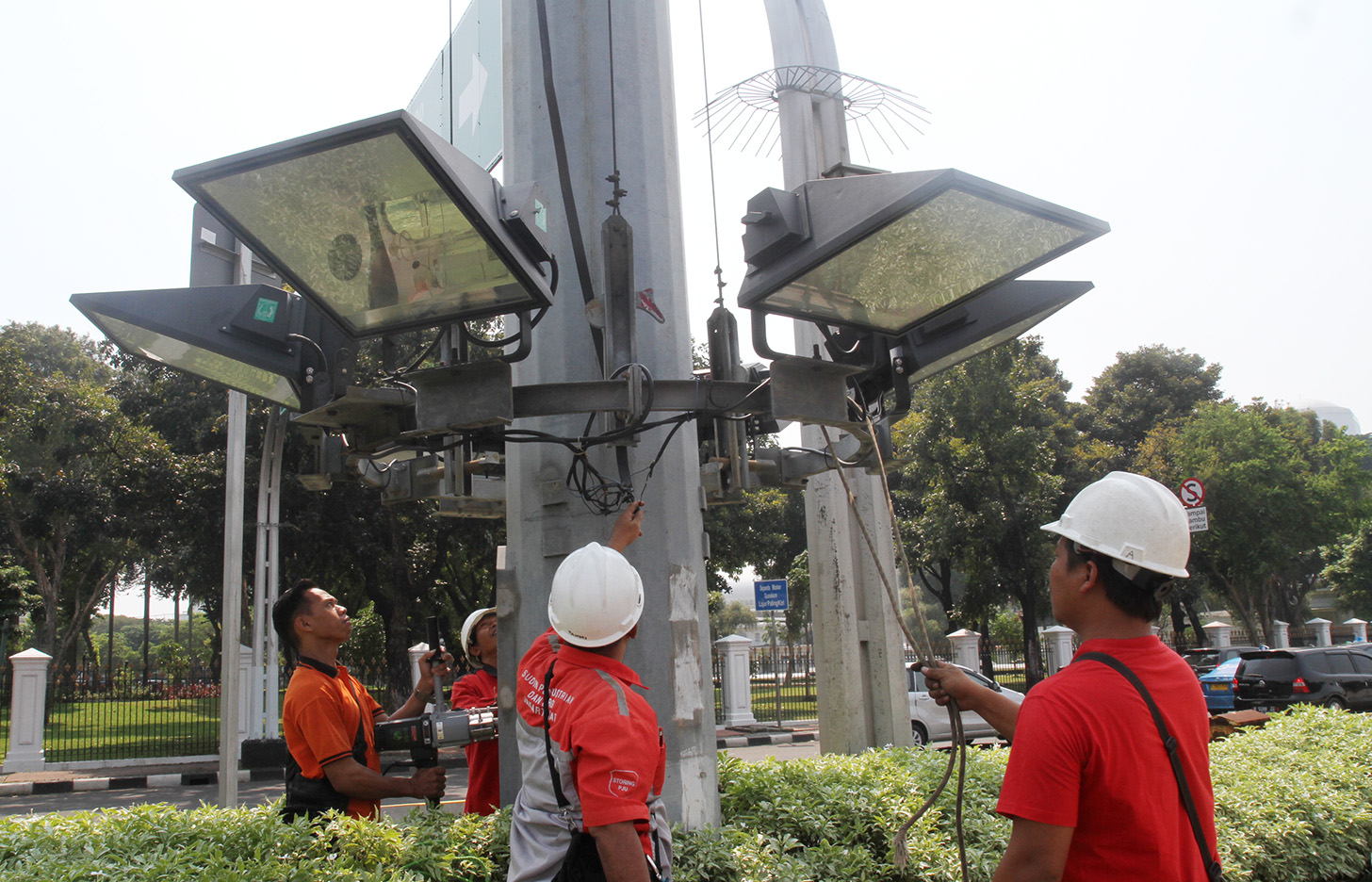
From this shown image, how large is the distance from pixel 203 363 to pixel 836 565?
18.1ft

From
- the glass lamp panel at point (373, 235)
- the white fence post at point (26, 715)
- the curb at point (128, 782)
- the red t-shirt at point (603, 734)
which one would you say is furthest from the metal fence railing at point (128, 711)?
the red t-shirt at point (603, 734)

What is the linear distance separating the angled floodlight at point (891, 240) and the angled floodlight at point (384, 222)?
73 centimetres

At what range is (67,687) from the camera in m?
19.3

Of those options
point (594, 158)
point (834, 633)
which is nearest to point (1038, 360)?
point (834, 633)

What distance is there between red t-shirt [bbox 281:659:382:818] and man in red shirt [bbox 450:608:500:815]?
518 millimetres

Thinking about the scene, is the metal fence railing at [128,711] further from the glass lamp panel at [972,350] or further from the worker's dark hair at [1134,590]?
the worker's dark hair at [1134,590]

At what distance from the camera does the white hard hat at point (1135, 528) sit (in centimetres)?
219

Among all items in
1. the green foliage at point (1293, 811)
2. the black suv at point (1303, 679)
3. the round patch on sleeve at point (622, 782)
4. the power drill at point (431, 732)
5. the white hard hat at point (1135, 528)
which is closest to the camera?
the white hard hat at point (1135, 528)

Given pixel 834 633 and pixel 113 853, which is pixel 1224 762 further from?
pixel 113 853

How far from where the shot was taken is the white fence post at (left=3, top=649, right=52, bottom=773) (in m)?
16.1

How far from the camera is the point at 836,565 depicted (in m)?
7.86

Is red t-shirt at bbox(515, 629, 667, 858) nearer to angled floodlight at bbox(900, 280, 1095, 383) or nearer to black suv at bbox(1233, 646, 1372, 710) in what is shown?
angled floodlight at bbox(900, 280, 1095, 383)

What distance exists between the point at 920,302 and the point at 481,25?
20.4ft

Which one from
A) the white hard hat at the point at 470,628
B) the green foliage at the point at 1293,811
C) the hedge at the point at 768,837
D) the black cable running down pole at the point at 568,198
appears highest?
the black cable running down pole at the point at 568,198
